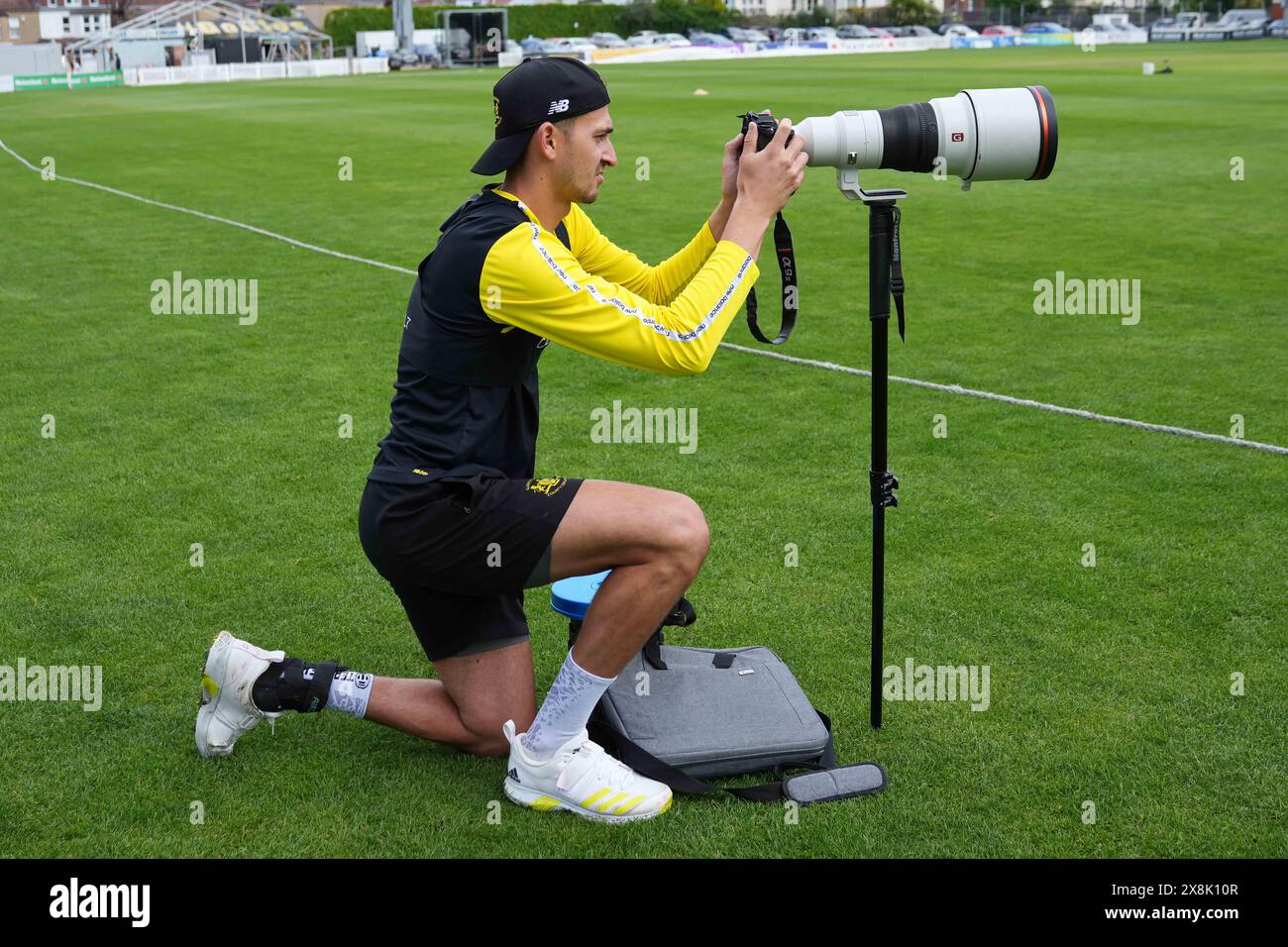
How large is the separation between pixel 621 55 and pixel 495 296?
59567 mm

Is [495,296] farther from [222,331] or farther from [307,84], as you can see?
[307,84]

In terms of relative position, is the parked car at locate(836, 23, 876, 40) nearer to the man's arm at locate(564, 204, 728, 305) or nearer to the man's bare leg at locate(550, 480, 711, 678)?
the man's arm at locate(564, 204, 728, 305)

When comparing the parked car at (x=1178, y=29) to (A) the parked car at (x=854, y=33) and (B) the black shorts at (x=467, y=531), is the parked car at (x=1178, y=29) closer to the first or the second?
(A) the parked car at (x=854, y=33)

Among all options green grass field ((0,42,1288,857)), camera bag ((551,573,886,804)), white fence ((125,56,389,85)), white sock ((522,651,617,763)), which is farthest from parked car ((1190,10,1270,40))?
white sock ((522,651,617,763))

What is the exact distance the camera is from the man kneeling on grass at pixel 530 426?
139 inches

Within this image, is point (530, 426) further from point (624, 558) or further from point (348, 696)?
point (348, 696)

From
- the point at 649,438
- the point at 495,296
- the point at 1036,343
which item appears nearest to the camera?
the point at 495,296

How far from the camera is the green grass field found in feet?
12.1

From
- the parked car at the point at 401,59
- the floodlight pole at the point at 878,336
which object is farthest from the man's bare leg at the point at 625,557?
the parked car at the point at 401,59

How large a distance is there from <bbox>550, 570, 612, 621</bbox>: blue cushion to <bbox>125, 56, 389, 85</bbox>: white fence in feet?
169

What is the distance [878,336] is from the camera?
Answer: 3.88 m

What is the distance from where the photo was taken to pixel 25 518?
6.05 meters

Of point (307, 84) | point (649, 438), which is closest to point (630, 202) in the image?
point (649, 438)

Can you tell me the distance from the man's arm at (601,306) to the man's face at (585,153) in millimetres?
193
